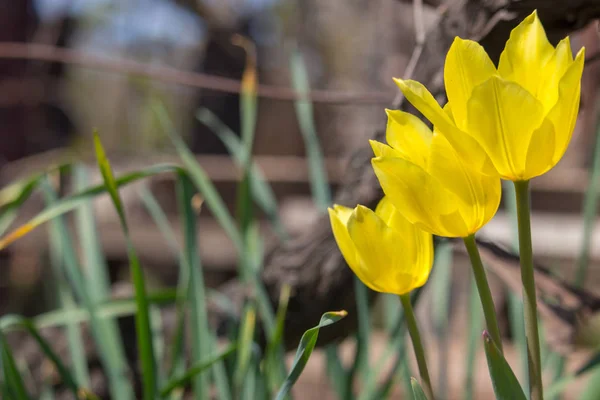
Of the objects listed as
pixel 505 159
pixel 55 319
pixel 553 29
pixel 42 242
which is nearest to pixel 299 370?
pixel 505 159

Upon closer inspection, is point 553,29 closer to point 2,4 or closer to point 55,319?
point 55,319

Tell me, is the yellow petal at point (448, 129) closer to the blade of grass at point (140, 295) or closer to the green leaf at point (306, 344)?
the green leaf at point (306, 344)

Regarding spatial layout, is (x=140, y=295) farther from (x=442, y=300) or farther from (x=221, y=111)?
(x=221, y=111)

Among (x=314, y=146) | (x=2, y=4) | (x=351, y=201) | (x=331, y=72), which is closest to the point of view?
(x=351, y=201)

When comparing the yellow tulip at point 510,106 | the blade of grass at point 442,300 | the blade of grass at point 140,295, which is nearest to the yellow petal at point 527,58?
the yellow tulip at point 510,106

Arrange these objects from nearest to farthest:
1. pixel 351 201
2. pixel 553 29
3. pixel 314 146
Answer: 1. pixel 553 29
2. pixel 351 201
3. pixel 314 146

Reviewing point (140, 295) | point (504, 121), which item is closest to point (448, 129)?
point (504, 121)

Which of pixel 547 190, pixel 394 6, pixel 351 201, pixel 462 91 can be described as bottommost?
pixel 547 190
